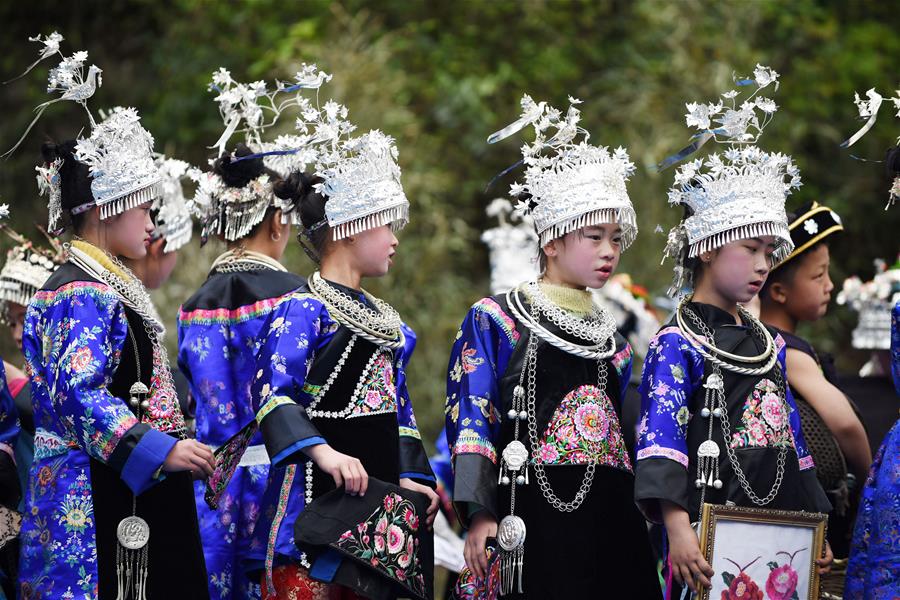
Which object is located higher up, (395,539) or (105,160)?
(105,160)

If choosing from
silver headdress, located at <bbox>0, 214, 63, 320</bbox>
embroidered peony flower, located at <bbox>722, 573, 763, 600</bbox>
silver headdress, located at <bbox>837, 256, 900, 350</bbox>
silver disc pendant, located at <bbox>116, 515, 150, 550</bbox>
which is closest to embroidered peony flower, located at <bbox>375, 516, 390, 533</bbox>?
silver disc pendant, located at <bbox>116, 515, 150, 550</bbox>

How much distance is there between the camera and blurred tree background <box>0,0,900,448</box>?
10953 mm

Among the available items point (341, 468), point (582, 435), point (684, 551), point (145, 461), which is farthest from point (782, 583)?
point (145, 461)

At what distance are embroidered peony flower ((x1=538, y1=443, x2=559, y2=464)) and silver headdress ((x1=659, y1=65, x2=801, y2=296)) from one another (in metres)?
0.81

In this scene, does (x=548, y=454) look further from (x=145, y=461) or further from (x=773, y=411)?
(x=145, y=461)

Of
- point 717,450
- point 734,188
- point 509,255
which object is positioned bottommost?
point 717,450

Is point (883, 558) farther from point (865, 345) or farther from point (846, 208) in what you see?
point (846, 208)

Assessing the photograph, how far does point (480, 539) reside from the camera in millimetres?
4199

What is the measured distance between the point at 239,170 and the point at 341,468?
1.78 metres

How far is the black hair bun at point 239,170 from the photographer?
527cm

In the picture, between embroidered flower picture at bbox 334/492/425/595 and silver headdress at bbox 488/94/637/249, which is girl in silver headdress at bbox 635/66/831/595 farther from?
embroidered flower picture at bbox 334/492/425/595

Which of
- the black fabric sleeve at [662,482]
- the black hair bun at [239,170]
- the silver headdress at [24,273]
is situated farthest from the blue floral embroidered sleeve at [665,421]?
the silver headdress at [24,273]

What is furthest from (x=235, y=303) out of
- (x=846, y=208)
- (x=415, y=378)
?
(x=846, y=208)

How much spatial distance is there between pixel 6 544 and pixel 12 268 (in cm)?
163
